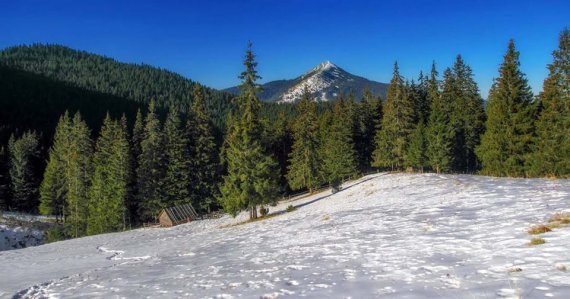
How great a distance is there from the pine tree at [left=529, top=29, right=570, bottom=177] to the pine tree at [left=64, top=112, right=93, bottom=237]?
57.0 meters

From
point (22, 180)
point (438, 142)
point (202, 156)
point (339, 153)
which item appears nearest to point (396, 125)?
point (438, 142)

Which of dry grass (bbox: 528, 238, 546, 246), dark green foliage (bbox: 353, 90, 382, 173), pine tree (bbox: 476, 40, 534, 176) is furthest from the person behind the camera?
dark green foliage (bbox: 353, 90, 382, 173)

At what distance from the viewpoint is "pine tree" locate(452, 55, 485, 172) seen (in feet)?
214

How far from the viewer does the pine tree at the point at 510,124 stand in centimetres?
4241

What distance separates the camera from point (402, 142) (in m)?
56.4

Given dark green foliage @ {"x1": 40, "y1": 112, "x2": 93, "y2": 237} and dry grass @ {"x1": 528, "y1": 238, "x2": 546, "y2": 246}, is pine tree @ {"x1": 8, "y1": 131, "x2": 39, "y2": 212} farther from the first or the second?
dry grass @ {"x1": 528, "y1": 238, "x2": 546, "y2": 246}

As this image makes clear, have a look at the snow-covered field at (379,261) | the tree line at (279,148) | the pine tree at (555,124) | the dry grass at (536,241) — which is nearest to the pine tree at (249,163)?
the tree line at (279,148)

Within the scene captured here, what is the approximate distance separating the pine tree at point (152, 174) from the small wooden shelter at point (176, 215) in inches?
220

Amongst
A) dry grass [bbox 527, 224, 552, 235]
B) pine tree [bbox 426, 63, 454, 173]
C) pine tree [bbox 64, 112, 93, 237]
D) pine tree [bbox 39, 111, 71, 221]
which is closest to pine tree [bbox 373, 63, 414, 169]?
pine tree [bbox 426, 63, 454, 173]

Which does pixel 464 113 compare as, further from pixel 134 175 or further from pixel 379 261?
pixel 379 261

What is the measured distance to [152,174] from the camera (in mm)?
54906

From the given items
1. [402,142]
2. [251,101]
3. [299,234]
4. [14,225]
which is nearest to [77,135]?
[14,225]

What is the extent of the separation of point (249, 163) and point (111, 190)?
27.1 m

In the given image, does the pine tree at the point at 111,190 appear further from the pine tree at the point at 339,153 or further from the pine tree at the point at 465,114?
the pine tree at the point at 465,114
